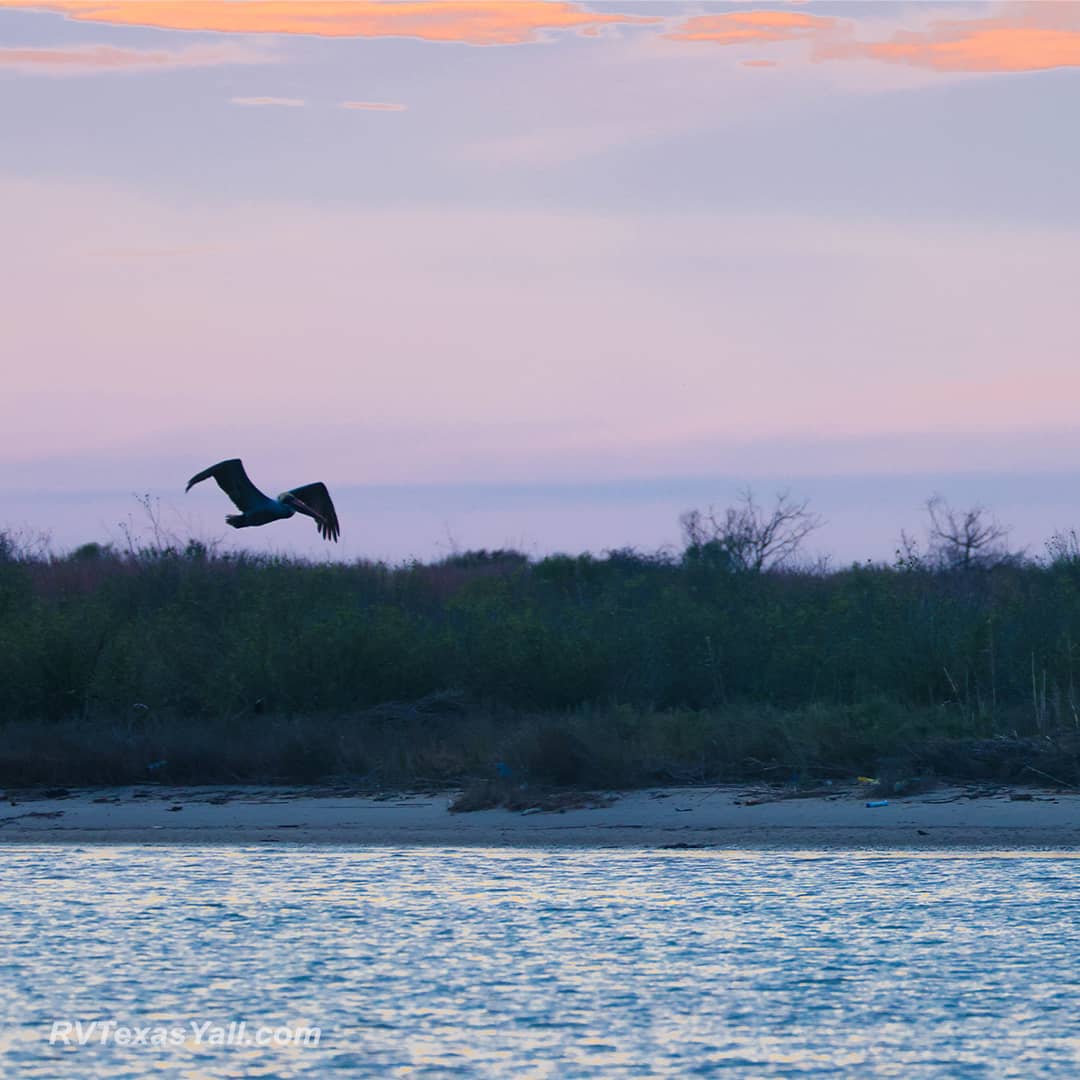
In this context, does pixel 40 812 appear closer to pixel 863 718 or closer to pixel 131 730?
pixel 131 730

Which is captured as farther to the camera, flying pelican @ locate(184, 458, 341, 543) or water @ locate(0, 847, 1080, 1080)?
flying pelican @ locate(184, 458, 341, 543)

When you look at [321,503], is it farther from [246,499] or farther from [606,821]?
[606,821]

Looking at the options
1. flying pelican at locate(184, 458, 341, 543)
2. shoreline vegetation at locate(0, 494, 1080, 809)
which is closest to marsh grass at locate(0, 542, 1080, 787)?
shoreline vegetation at locate(0, 494, 1080, 809)

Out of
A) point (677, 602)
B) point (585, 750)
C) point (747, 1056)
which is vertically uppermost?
point (677, 602)

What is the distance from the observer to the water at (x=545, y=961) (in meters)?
9.34

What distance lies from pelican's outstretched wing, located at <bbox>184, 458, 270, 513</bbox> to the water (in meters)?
2.91

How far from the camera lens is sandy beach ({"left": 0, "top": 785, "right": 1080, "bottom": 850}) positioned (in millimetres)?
14359

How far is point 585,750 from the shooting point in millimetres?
16062

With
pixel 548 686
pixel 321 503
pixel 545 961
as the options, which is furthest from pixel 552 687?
pixel 545 961

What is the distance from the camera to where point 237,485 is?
50.6ft

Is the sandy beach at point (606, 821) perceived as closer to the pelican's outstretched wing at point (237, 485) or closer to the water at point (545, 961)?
the water at point (545, 961)

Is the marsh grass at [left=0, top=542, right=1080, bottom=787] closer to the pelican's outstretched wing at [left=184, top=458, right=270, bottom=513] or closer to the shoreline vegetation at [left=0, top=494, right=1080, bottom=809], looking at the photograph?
the shoreline vegetation at [left=0, top=494, right=1080, bottom=809]

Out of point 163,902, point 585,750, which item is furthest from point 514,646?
point 163,902

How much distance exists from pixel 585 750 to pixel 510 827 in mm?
1234
